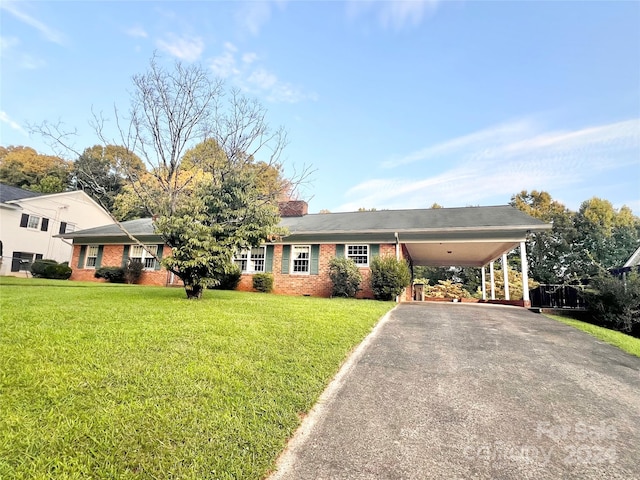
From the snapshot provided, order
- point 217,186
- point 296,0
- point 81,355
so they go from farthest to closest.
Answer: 1. point 296,0
2. point 217,186
3. point 81,355

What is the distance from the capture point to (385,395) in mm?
3943

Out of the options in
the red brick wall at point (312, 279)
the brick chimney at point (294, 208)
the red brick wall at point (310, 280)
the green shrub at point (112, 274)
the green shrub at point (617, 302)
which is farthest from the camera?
the brick chimney at point (294, 208)

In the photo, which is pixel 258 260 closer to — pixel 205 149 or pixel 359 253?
pixel 359 253

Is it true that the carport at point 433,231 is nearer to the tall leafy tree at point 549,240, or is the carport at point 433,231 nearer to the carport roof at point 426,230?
the carport roof at point 426,230

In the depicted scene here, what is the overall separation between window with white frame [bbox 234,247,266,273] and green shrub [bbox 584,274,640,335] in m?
13.0

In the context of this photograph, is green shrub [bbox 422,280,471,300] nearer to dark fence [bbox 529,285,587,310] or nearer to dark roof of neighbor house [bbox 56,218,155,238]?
dark fence [bbox 529,285,587,310]

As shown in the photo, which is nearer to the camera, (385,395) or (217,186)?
(385,395)

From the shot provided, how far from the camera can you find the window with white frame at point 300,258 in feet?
51.5

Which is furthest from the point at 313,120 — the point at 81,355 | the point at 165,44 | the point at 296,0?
the point at 81,355

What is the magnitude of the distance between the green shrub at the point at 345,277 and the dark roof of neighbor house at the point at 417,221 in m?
1.66

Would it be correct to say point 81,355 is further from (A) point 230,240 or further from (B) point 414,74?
(B) point 414,74

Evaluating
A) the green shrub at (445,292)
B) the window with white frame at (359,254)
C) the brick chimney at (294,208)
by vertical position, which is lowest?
the green shrub at (445,292)

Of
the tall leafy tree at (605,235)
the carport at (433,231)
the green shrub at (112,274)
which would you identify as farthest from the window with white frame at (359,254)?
the tall leafy tree at (605,235)

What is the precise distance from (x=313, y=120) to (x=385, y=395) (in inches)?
479
